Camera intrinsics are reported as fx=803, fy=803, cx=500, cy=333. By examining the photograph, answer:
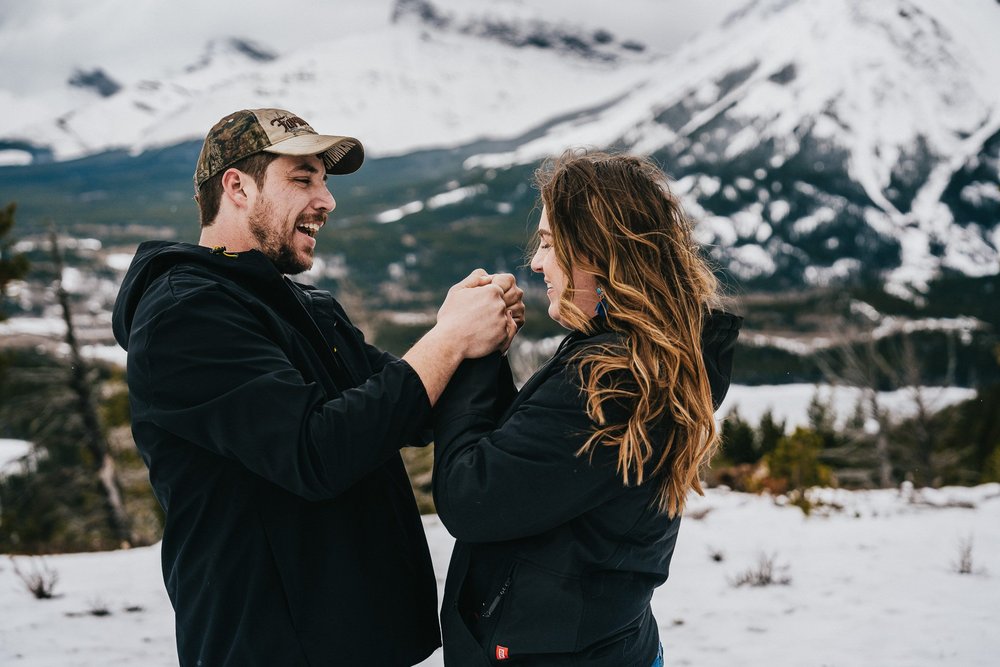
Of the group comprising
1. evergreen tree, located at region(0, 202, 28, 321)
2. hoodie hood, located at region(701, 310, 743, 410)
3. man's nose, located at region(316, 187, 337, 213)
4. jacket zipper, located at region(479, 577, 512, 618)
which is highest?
man's nose, located at region(316, 187, 337, 213)

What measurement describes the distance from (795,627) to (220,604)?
16.9ft

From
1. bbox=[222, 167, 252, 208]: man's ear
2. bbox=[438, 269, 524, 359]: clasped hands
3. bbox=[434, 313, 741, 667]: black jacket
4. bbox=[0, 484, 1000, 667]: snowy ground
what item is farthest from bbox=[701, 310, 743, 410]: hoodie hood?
bbox=[0, 484, 1000, 667]: snowy ground

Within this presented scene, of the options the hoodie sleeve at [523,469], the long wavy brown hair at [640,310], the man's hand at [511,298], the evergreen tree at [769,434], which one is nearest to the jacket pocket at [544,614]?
the hoodie sleeve at [523,469]

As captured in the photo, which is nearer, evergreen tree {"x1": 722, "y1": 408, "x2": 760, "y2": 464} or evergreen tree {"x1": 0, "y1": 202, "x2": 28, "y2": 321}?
evergreen tree {"x1": 0, "y1": 202, "x2": 28, "y2": 321}

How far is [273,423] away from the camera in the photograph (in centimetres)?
189

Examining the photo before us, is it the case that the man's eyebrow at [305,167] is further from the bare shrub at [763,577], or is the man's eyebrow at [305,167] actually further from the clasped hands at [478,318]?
the bare shrub at [763,577]

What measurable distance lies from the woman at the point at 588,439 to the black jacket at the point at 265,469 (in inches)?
7.5

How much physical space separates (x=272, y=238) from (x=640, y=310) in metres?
1.10

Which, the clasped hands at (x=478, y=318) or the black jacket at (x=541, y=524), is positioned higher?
the clasped hands at (x=478, y=318)

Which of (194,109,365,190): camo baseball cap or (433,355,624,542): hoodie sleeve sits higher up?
(194,109,365,190): camo baseball cap

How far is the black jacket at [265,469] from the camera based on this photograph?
191 centimetres

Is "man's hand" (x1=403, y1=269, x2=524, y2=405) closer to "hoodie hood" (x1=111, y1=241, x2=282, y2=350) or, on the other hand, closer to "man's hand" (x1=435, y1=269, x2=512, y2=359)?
"man's hand" (x1=435, y1=269, x2=512, y2=359)

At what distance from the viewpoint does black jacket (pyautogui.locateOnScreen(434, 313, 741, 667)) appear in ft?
6.34

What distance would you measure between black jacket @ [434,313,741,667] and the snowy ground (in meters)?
3.24
